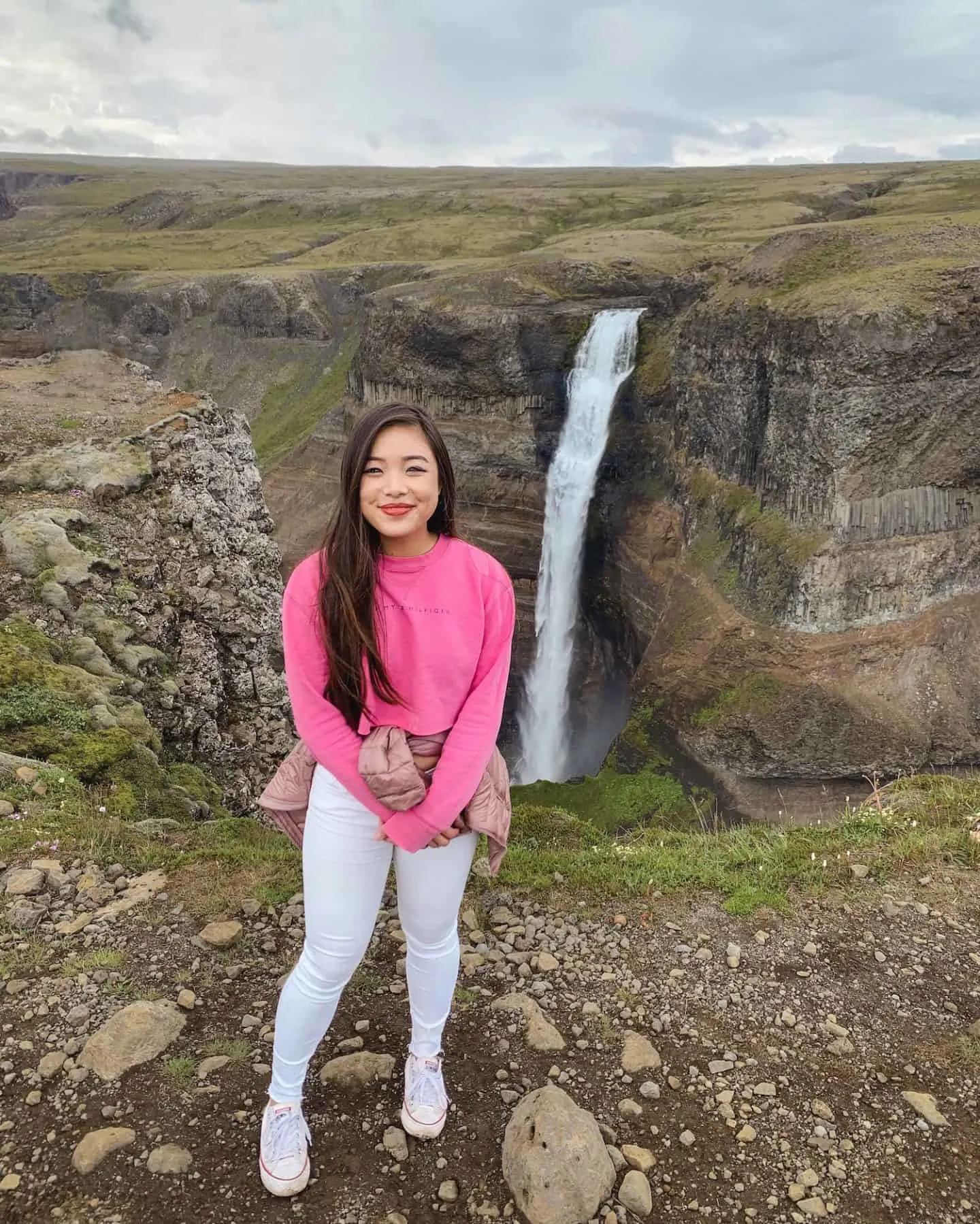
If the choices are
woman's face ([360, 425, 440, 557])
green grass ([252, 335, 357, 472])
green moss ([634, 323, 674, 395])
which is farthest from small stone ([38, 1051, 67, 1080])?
green grass ([252, 335, 357, 472])

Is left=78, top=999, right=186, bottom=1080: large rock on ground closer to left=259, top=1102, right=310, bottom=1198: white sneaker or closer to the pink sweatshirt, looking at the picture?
left=259, top=1102, right=310, bottom=1198: white sneaker

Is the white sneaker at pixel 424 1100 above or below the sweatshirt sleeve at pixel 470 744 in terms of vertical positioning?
below

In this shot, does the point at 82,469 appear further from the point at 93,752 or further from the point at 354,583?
the point at 354,583

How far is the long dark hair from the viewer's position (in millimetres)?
3207

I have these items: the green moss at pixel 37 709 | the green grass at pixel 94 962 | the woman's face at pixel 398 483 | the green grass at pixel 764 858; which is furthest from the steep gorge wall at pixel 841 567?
the woman's face at pixel 398 483

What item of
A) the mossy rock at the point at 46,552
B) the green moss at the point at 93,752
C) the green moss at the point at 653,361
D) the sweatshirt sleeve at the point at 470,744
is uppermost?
the green moss at the point at 653,361

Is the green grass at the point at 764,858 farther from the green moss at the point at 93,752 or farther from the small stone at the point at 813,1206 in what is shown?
the green moss at the point at 93,752

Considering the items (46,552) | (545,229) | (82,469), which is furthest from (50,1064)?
(545,229)

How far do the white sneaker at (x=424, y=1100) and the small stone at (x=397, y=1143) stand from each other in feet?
0.14

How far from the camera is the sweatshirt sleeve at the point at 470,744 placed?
322 cm

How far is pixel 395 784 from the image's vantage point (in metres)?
3.17

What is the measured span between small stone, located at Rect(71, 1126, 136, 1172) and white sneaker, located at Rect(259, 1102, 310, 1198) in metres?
0.68

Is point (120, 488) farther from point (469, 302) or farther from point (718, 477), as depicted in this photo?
point (469, 302)

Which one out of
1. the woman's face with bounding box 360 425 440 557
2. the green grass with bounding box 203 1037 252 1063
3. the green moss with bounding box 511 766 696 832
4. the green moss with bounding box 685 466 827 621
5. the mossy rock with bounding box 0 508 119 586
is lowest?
the green moss with bounding box 511 766 696 832
